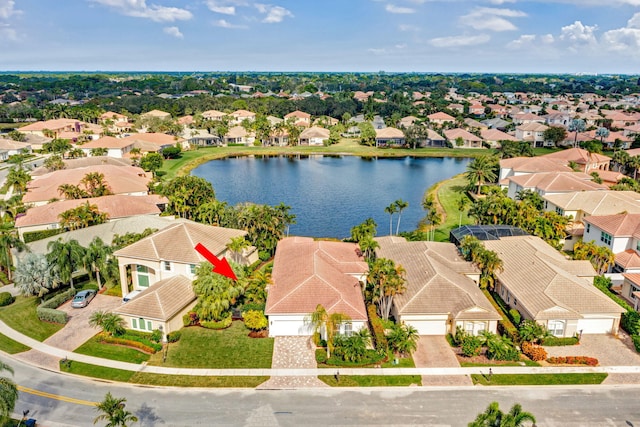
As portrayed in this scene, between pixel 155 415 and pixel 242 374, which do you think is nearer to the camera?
pixel 155 415

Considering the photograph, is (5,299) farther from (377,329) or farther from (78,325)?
(377,329)

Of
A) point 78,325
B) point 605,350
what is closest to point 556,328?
point 605,350

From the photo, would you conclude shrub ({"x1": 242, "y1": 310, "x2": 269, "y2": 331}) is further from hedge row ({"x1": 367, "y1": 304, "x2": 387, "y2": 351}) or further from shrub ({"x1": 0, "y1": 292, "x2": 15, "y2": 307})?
shrub ({"x1": 0, "y1": 292, "x2": 15, "y2": 307})

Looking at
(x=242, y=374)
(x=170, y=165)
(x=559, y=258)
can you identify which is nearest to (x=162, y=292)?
(x=242, y=374)

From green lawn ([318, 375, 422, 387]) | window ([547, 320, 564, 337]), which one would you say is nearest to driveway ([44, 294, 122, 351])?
green lawn ([318, 375, 422, 387])

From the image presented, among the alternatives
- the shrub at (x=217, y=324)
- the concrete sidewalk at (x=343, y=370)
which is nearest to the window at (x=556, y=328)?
the concrete sidewalk at (x=343, y=370)

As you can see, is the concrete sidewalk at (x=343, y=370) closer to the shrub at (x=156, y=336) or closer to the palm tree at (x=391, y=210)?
the shrub at (x=156, y=336)

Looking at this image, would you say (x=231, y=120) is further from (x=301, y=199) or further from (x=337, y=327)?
(x=337, y=327)
